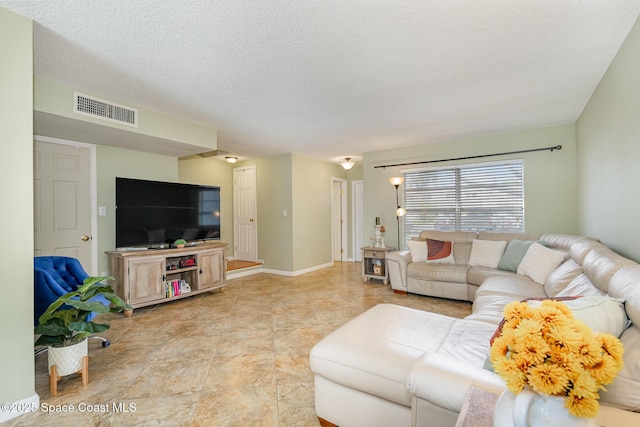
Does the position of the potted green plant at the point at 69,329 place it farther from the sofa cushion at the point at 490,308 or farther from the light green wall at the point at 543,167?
the light green wall at the point at 543,167

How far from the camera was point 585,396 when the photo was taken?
68cm

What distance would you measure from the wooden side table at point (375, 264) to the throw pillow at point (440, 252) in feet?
2.57

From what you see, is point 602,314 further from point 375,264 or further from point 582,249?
point 375,264

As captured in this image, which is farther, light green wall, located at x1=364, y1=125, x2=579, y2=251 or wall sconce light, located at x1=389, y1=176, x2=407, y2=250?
wall sconce light, located at x1=389, y1=176, x2=407, y2=250

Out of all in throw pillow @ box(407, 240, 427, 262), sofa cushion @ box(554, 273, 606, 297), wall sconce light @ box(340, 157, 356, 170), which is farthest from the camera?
wall sconce light @ box(340, 157, 356, 170)

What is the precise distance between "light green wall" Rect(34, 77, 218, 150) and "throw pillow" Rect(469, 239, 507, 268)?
3.91 meters

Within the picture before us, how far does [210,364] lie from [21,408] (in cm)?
110

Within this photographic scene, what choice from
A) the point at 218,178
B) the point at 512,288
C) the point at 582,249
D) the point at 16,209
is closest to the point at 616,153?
the point at 582,249

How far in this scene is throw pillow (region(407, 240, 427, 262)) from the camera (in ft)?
14.3

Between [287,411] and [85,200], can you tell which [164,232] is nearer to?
[85,200]

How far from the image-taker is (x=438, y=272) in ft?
13.1

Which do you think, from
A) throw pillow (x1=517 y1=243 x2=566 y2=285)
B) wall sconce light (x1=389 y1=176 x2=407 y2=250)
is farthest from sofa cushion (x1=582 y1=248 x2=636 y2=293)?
wall sconce light (x1=389 y1=176 x2=407 y2=250)

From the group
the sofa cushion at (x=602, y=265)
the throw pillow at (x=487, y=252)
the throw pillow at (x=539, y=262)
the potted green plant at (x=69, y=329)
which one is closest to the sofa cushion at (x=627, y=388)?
the sofa cushion at (x=602, y=265)

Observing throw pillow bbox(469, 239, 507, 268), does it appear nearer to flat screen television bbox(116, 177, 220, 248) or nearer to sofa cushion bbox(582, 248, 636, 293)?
sofa cushion bbox(582, 248, 636, 293)
